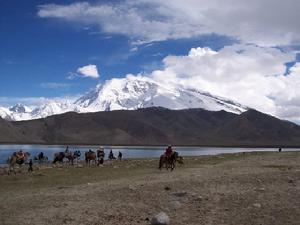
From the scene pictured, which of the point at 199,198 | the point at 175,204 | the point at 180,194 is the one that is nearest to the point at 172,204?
the point at 175,204

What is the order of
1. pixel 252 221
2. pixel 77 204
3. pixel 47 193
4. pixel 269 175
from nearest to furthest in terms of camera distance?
1. pixel 252 221
2. pixel 77 204
3. pixel 47 193
4. pixel 269 175

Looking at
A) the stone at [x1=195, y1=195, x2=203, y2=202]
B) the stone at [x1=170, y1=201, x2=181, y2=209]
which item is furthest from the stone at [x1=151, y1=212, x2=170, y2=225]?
the stone at [x1=195, y1=195, x2=203, y2=202]

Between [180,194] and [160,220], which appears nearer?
[160,220]

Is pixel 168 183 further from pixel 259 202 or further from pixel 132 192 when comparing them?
pixel 259 202

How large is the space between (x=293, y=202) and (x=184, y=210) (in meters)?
3.35

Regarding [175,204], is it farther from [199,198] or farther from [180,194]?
[180,194]

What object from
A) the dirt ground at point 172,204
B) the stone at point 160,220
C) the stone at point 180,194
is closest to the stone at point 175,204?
the dirt ground at point 172,204

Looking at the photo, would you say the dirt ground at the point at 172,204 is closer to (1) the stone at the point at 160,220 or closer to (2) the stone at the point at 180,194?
(2) the stone at the point at 180,194

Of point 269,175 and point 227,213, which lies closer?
point 227,213

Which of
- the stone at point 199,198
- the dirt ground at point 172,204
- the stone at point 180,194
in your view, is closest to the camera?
the dirt ground at point 172,204

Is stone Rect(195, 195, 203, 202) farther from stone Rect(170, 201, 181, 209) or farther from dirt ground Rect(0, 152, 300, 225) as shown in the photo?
stone Rect(170, 201, 181, 209)

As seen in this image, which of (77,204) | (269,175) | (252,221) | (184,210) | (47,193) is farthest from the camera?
(269,175)

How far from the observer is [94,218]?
14945 mm

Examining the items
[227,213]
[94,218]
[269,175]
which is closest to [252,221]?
[227,213]
